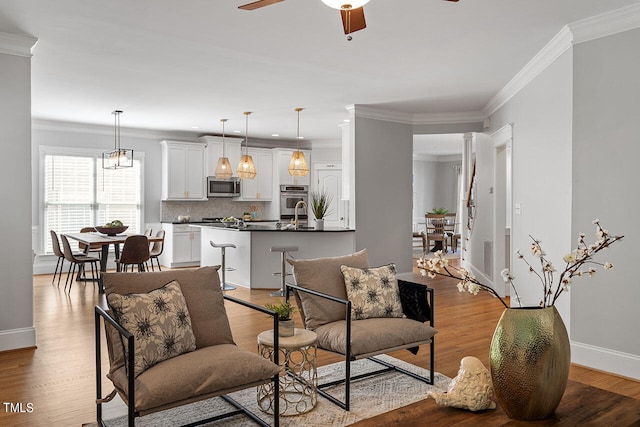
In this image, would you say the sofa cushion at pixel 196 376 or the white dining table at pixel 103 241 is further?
the white dining table at pixel 103 241

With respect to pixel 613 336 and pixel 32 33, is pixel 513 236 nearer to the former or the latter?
pixel 613 336

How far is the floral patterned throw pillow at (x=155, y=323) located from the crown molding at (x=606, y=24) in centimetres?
349

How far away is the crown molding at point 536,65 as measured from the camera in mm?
3941

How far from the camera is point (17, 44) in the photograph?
404cm

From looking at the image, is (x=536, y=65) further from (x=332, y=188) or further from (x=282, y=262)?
(x=332, y=188)

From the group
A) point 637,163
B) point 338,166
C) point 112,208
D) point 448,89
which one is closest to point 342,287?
point 637,163

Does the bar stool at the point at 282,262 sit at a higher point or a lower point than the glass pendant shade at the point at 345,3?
lower

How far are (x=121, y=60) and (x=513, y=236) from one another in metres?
4.46

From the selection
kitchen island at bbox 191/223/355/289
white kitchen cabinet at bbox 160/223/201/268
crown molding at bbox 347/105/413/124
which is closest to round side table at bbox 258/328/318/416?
kitchen island at bbox 191/223/355/289

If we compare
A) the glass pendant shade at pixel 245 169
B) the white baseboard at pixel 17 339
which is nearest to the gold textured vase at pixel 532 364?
the white baseboard at pixel 17 339

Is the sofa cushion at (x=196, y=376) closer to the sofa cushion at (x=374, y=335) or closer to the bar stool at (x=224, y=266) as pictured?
the sofa cushion at (x=374, y=335)

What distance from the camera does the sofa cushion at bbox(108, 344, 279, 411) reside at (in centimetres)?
218

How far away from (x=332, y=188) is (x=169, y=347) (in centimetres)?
852

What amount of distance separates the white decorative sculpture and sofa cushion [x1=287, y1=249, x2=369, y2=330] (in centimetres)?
119
